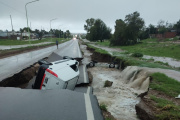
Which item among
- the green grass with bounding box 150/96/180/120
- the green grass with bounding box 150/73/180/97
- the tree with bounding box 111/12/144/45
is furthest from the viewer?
the tree with bounding box 111/12/144/45

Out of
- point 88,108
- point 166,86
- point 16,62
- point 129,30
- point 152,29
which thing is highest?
point 152,29

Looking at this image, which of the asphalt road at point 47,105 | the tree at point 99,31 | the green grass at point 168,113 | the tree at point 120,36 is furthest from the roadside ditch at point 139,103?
the tree at point 99,31

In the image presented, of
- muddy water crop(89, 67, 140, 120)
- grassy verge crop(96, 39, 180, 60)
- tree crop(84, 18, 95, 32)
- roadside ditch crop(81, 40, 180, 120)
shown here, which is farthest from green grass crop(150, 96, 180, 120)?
tree crop(84, 18, 95, 32)

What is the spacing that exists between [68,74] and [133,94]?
13.8 feet

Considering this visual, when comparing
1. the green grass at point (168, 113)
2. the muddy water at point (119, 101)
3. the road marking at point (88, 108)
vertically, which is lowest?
the muddy water at point (119, 101)

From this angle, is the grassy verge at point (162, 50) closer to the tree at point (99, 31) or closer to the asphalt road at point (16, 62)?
the asphalt road at point (16, 62)

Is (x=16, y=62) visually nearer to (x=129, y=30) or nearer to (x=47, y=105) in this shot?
(x=47, y=105)

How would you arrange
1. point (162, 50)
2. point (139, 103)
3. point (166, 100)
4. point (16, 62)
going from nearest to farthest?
1. point (139, 103)
2. point (166, 100)
3. point (16, 62)
4. point (162, 50)

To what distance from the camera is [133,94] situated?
8.55 m

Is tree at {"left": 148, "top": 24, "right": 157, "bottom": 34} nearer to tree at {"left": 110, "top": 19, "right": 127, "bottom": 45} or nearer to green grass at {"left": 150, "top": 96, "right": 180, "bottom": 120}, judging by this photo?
tree at {"left": 110, "top": 19, "right": 127, "bottom": 45}

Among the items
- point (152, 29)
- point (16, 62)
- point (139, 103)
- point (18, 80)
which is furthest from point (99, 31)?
point (139, 103)

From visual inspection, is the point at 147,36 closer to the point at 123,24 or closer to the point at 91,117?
the point at 123,24

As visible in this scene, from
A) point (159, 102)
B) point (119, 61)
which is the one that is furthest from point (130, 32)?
point (159, 102)

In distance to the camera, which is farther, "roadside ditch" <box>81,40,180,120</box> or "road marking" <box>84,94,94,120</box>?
"roadside ditch" <box>81,40,180,120</box>
